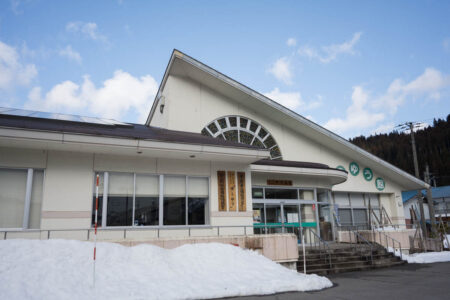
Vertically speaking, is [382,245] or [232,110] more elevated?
[232,110]

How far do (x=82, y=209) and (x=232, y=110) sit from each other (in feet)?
33.3

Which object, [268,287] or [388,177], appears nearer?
[268,287]

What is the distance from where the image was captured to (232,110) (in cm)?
1927

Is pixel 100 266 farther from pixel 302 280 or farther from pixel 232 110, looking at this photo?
pixel 232 110

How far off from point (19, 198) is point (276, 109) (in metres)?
13.1

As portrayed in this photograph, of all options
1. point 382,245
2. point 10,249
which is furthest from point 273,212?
point 10,249

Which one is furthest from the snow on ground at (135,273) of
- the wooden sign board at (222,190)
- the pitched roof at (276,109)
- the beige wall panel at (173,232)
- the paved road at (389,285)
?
the pitched roof at (276,109)

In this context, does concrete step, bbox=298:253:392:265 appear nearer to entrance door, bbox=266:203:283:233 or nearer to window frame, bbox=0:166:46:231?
entrance door, bbox=266:203:283:233

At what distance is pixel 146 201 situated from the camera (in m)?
12.6

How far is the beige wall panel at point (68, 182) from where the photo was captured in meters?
11.3

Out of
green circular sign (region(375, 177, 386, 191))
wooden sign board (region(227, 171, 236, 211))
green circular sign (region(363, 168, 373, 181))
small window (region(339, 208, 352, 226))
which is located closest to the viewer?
wooden sign board (region(227, 171, 236, 211))

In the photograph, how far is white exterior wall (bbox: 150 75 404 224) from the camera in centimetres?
1783

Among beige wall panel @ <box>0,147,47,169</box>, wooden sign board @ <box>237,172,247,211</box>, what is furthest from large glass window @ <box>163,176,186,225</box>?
beige wall panel @ <box>0,147,47,169</box>

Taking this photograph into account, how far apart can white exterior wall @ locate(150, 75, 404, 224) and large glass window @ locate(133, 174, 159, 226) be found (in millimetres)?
5075
